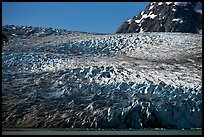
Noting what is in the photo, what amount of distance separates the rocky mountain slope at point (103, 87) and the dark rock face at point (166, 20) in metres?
85.0

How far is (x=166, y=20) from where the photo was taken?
127188 millimetres

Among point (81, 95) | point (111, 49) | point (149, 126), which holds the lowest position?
point (149, 126)

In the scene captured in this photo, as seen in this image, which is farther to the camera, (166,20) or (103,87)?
(166,20)

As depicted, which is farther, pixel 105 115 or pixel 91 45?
pixel 91 45

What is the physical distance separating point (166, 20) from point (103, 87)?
340ft

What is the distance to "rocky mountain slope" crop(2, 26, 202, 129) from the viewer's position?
2344 cm

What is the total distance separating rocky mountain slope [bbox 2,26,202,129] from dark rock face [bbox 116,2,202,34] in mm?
85000

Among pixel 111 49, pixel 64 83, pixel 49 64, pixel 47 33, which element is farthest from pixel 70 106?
pixel 47 33

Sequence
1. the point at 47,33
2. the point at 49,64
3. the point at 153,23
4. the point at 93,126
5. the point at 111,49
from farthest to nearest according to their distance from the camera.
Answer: the point at 153,23
the point at 47,33
the point at 111,49
the point at 49,64
the point at 93,126

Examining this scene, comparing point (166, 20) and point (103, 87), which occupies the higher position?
point (166, 20)

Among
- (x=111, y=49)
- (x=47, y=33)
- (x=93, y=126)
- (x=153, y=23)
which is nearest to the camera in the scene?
(x=93, y=126)

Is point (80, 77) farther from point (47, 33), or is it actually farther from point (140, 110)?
point (47, 33)

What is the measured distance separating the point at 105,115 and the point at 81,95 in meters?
3.55

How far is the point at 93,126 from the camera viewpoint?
23.0 m
